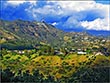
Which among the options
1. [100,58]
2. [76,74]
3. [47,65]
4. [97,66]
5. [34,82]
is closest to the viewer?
[34,82]

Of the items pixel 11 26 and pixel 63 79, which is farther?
pixel 11 26

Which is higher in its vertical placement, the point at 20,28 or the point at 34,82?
the point at 20,28

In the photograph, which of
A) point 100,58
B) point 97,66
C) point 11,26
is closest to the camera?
point 97,66

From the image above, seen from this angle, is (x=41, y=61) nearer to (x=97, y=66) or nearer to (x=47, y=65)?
(x=47, y=65)

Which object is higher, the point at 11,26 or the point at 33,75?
the point at 11,26

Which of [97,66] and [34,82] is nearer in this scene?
[34,82]

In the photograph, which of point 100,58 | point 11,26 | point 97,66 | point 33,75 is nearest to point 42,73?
point 33,75

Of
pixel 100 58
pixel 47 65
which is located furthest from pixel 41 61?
pixel 100 58

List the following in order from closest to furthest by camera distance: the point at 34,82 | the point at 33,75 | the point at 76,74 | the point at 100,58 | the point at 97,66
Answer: the point at 34,82 → the point at 33,75 → the point at 76,74 → the point at 97,66 → the point at 100,58

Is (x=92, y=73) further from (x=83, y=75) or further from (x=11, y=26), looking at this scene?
(x=11, y=26)
